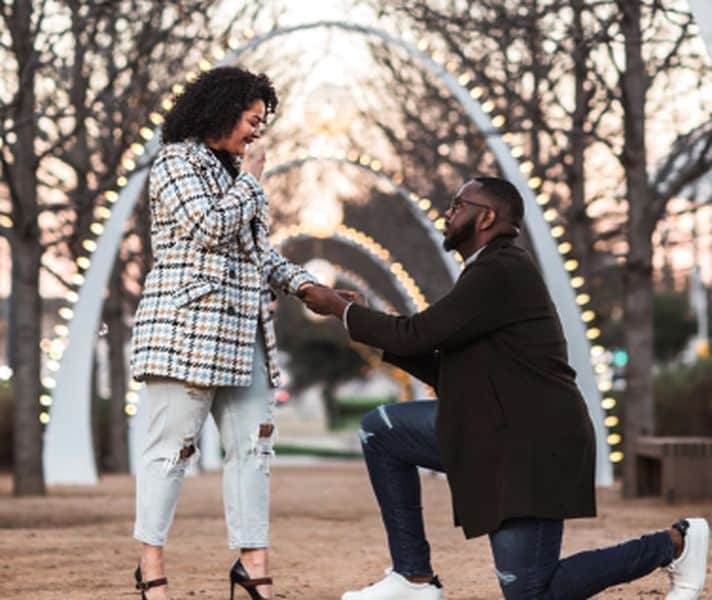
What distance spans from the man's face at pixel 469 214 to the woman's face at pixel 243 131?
3.16 feet

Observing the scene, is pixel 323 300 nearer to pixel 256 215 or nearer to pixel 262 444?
pixel 256 215

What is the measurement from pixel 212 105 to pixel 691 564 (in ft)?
7.26

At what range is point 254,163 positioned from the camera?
6371 millimetres

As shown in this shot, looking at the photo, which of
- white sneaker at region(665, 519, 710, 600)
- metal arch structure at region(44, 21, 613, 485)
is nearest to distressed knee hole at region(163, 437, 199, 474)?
white sneaker at region(665, 519, 710, 600)

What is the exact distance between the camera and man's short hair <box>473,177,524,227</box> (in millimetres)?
5746

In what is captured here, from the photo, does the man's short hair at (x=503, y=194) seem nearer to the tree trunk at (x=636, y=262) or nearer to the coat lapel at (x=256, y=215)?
the coat lapel at (x=256, y=215)

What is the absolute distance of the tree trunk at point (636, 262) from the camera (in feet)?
51.3

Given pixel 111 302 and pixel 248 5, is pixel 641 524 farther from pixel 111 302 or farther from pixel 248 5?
pixel 111 302

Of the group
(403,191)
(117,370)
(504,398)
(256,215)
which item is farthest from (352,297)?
(117,370)

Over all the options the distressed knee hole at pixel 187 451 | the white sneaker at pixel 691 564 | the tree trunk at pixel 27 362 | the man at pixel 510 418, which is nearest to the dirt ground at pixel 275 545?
the tree trunk at pixel 27 362

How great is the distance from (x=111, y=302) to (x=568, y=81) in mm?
6682

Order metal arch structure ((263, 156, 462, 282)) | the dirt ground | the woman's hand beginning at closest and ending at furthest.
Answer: the woman's hand < the dirt ground < metal arch structure ((263, 156, 462, 282))

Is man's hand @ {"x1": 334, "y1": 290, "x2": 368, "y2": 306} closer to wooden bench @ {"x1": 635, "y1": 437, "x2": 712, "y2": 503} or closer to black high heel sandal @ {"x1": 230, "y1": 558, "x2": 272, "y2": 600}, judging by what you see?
black high heel sandal @ {"x1": 230, "y1": 558, "x2": 272, "y2": 600}

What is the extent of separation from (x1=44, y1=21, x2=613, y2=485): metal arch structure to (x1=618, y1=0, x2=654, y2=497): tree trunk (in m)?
0.52
